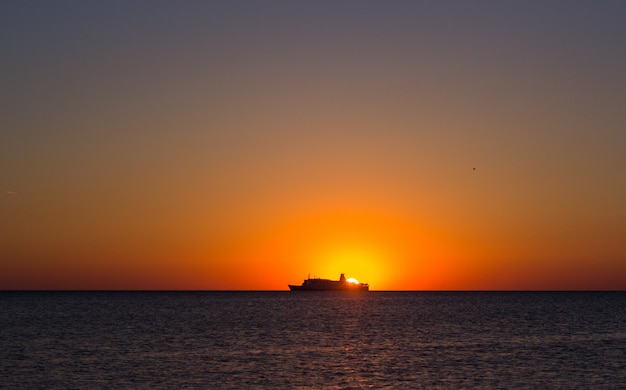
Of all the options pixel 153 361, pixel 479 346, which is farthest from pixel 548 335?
pixel 153 361

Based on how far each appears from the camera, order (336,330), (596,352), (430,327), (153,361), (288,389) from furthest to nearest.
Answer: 1. (430,327)
2. (336,330)
3. (596,352)
4. (153,361)
5. (288,389)

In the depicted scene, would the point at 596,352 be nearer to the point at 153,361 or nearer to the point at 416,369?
the point at 416,369

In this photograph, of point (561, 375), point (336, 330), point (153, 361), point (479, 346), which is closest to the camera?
point (561, 375)

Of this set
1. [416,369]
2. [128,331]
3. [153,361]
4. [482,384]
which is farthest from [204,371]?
[128,331]

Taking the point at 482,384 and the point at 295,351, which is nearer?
the point at 482,384

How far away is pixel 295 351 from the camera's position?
263ft

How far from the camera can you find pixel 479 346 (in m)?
86.4

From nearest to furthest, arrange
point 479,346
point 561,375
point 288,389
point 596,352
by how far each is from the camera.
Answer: point 288,389
point 561,375
point 596,352
point 479,346

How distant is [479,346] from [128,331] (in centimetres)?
5065

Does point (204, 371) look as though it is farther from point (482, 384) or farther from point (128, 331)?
point (128, 331)

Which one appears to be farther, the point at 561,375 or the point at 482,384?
the point at 561,375

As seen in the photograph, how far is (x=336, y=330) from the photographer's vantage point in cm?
11206

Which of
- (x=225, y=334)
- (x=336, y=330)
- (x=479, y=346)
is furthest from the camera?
(x=336, y=330)

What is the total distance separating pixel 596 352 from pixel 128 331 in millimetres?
63358
